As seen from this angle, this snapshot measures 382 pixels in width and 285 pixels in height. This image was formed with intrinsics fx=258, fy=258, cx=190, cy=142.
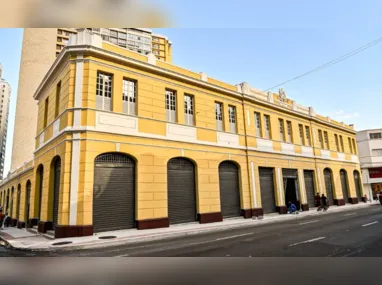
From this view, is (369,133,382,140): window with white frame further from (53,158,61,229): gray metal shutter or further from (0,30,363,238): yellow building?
(53,158,61,229): gray metal shutter

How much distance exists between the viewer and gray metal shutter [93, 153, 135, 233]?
42.0 ft

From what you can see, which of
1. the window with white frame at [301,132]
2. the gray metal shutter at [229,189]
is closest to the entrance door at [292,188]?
the window with white frame at [301,132]

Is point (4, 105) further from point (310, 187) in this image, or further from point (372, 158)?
point (372, 158)

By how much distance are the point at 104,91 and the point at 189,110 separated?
5.87 meters

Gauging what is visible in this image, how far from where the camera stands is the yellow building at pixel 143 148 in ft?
42.3

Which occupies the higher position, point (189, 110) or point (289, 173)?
point (189, 110)

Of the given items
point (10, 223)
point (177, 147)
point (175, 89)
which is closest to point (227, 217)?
point (177, 147)

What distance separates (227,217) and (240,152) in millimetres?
4928

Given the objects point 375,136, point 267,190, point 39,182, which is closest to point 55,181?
point 39,182

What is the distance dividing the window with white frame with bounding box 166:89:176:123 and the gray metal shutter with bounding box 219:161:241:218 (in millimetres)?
5030

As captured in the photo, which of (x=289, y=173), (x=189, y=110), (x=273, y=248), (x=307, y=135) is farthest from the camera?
(x=307, y=135)

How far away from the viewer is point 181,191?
52.4ft

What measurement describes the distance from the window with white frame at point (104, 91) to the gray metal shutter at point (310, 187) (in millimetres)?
20364

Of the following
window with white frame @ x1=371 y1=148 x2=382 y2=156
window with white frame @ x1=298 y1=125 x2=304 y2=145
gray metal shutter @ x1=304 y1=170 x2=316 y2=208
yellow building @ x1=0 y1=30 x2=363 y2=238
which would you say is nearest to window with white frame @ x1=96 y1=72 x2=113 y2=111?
yellow building @ x1=0 y1=30 x2=363 y2=238
